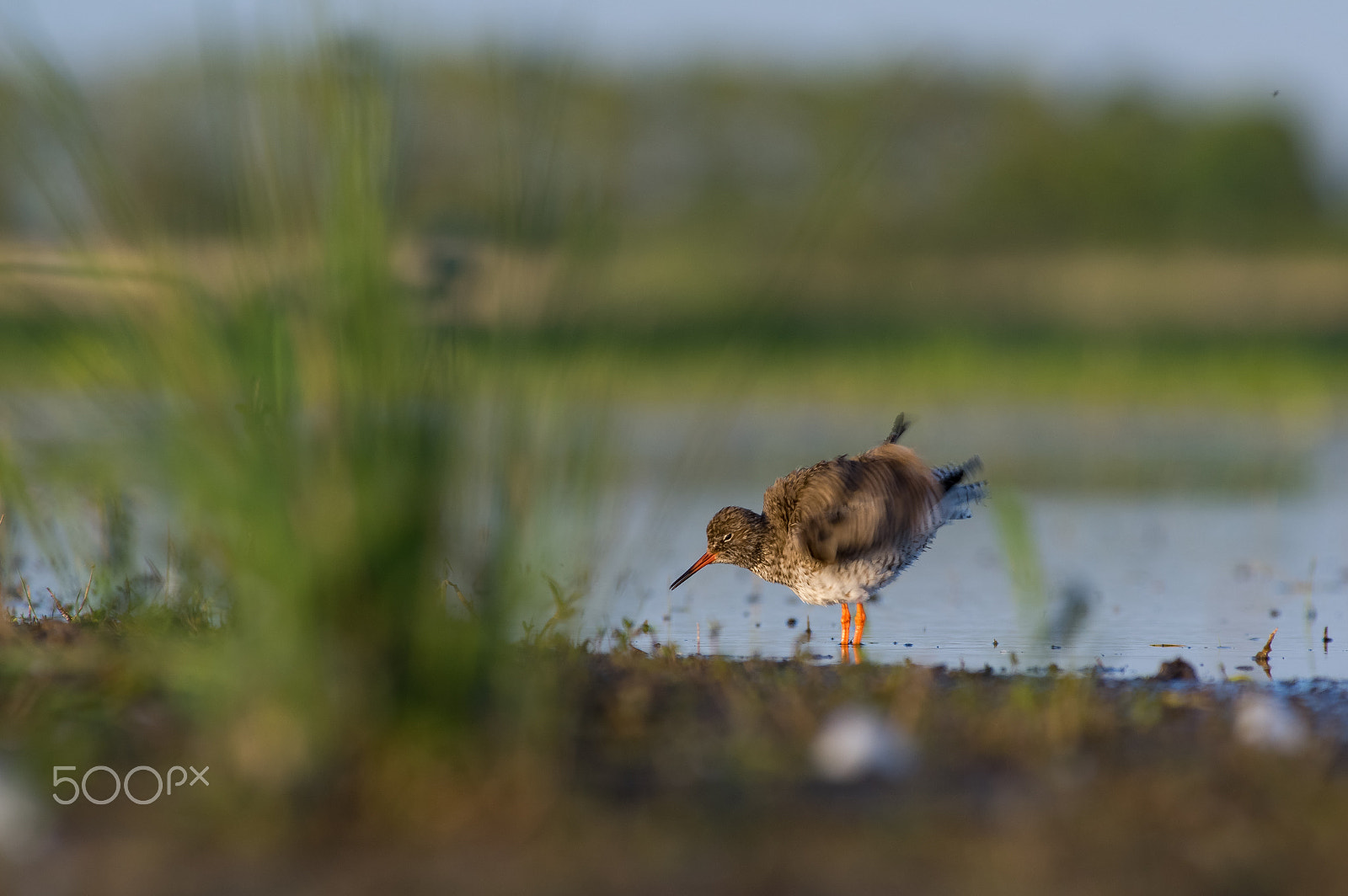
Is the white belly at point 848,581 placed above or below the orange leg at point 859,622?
above

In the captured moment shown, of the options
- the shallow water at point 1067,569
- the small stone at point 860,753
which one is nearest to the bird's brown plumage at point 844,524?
the shallow water at point 1067,569

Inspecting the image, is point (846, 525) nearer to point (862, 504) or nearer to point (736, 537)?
point (862, 504)

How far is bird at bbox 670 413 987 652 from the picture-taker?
19.4 feet

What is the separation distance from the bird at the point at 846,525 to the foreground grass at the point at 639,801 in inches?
80.6

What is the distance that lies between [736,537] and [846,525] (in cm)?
63

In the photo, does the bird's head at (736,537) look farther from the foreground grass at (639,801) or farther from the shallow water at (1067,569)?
the foreground grass at (639,801)

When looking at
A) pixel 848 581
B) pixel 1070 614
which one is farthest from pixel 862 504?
pixel 1070 614

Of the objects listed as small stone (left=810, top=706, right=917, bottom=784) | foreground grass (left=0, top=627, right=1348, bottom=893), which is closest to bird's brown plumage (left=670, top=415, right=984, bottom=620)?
foreground grass (left=0, top=627, right=1348, bottom=893)

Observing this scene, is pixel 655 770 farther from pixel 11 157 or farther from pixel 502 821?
pixel 11 157

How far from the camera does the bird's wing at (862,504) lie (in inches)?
233

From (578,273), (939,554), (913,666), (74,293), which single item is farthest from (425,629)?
(939,554)

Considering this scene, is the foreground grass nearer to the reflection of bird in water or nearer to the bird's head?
the reflection of bird in water

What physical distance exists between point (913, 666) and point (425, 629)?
6.32 feet

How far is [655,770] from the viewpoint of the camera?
330 centimetres
